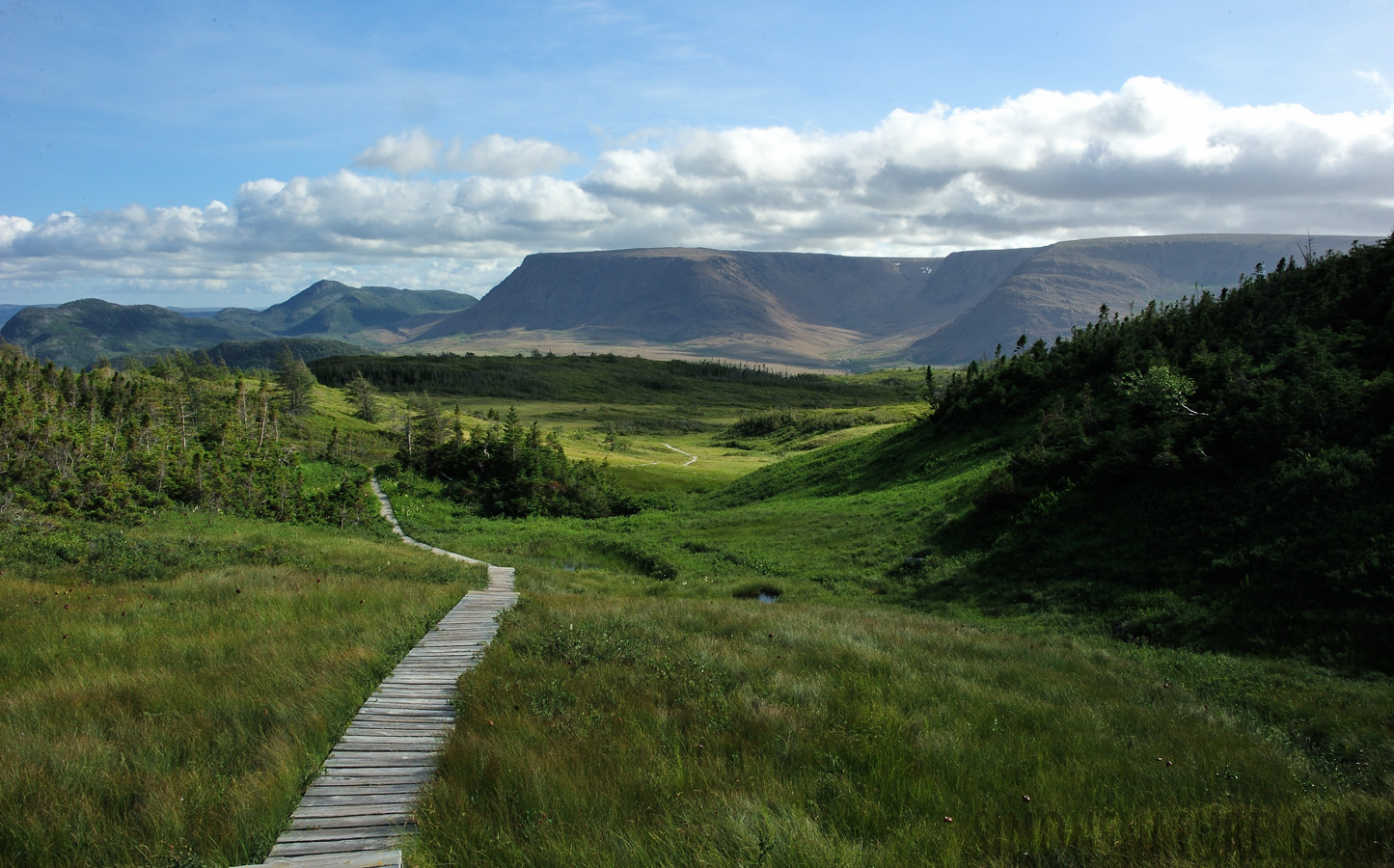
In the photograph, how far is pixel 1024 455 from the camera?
24.4 metres

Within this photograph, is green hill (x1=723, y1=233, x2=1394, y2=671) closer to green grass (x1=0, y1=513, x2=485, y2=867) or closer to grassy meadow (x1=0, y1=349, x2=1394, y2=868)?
grassy meadow (x1=0, y1=349, x2=1394, y2=868)

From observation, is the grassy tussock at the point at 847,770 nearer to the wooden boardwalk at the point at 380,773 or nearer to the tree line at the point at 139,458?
the wooden boardwalk at the point at 380,773

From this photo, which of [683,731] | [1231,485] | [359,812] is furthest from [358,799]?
[1231,485]

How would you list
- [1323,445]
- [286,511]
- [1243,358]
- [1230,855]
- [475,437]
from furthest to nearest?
[475,437] → [286,511] → [1243,358] → [1323,445] → [1230,855]

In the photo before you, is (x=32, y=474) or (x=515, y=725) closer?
(x=515, y=725)

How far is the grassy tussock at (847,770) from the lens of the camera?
5.52 metres

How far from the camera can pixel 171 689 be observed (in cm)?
891

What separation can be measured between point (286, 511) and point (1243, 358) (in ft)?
132

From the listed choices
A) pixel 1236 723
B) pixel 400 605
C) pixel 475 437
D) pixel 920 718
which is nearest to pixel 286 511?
pixel 475 437

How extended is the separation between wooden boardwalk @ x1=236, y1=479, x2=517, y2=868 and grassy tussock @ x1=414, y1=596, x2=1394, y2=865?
0.37 metres

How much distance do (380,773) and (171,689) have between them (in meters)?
3.71

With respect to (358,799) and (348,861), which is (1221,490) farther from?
(348,861)

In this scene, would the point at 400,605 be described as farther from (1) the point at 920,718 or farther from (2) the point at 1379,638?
(2) the point at 1379,638

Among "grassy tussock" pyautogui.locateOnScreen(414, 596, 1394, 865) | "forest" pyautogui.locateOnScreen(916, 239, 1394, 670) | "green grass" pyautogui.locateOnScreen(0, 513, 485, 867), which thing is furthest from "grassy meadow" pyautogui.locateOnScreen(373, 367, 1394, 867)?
"forest" pyautogui.locateOnScreen(916, 239, 1394, 670)
